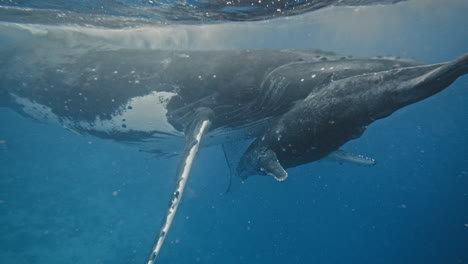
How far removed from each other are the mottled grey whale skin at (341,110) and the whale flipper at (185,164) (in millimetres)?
1342

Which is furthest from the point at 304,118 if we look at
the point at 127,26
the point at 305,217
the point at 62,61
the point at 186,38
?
the point at 305,217

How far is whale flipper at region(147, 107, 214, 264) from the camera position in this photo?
4.51 metres

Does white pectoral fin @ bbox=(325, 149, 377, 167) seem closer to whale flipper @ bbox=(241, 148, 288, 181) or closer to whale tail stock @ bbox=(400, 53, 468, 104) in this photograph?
whale flipper @ bbox=(241, 148, 288, 181)

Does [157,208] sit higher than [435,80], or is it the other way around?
[435,80]

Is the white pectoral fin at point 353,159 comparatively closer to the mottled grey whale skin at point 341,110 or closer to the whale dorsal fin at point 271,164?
the mottled grey whale skin at point 341,110

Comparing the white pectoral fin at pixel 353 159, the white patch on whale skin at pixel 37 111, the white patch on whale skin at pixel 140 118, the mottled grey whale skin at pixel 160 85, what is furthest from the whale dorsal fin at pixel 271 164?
the white patch on whale skin at pixel 37 111

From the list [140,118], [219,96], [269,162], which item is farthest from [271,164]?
[140,118]

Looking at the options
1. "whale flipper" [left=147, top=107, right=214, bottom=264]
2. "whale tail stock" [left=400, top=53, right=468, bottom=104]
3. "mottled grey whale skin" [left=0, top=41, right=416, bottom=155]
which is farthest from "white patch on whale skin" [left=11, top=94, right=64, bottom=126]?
"whale tail stock" [left=400, top=53, right=468, bottom=104]

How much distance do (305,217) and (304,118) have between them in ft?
94.2

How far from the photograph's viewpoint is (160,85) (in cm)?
713

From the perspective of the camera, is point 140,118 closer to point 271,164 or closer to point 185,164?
point 185,164

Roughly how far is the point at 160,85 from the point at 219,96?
5.64 ft

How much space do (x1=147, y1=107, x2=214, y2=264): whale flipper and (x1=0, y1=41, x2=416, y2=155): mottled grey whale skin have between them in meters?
0.29

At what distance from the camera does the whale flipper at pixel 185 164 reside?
451 cm
